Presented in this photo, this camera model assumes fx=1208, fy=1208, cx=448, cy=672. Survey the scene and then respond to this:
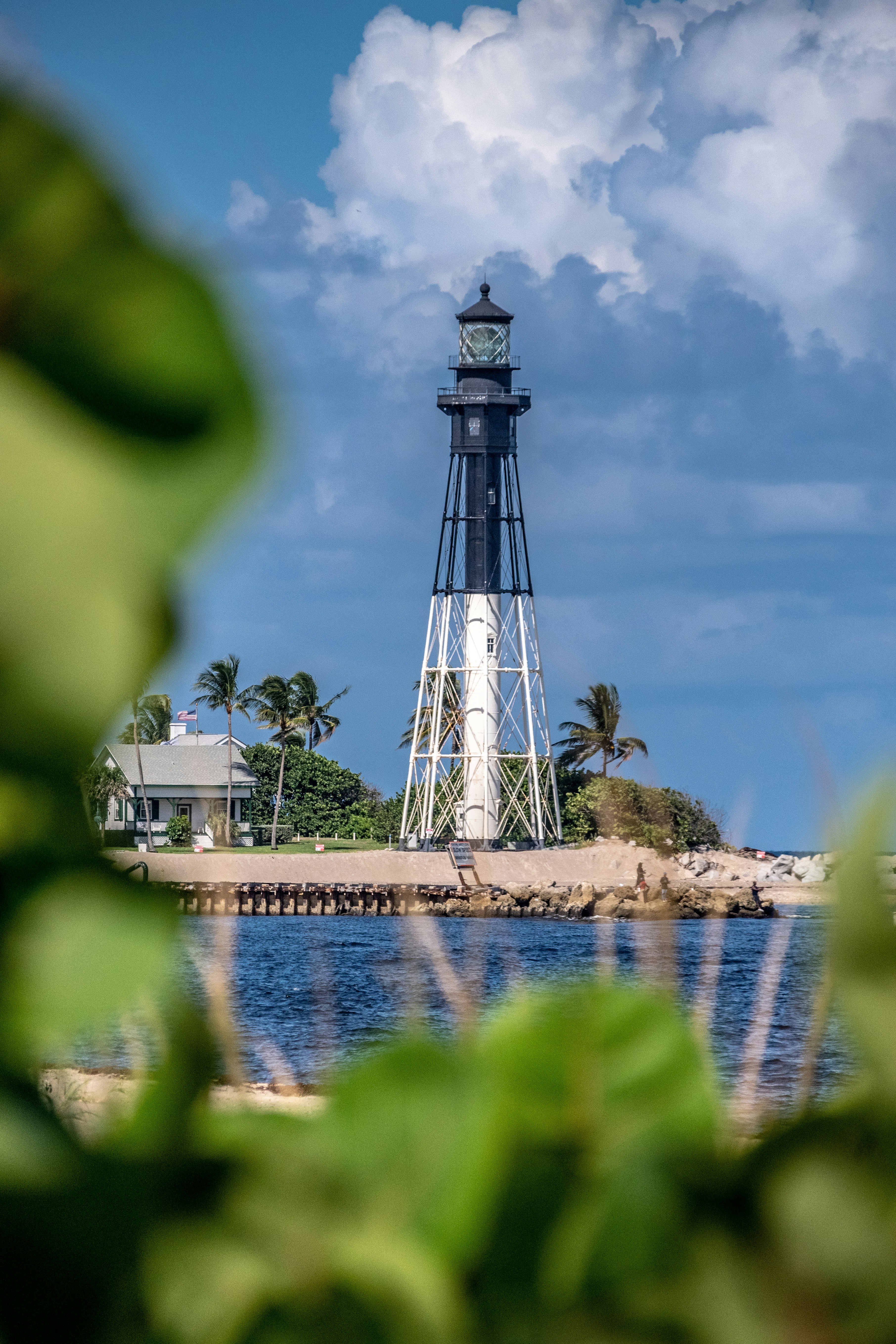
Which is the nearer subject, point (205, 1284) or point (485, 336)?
point (205, 1284)

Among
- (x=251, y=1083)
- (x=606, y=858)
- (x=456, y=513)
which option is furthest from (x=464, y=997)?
(x=606, y=858)

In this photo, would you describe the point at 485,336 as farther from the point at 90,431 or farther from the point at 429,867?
the point at 90,431

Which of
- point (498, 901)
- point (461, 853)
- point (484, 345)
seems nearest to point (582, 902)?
point (498, 901)

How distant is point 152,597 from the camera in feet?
0.43

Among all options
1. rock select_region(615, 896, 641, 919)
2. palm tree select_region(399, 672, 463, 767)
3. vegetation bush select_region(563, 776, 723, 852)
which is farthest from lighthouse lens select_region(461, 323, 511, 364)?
vegetation bush select_region(563, 776, 723, 852)

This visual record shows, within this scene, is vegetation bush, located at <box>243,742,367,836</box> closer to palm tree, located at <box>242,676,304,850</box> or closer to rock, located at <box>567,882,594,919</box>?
palm tree, located at <box>242,676,304,850</box>

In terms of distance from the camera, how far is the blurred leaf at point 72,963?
0.14 meters

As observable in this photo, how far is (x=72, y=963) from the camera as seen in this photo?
0.45ft

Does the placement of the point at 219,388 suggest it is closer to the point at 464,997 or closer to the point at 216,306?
the point at 216,306

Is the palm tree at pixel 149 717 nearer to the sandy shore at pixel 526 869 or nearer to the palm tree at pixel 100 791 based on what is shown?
the palm tree at pixel 100 791

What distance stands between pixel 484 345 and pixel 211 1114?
24.4m

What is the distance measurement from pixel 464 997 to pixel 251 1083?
0.07 metres

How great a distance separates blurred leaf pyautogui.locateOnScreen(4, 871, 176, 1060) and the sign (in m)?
23.6

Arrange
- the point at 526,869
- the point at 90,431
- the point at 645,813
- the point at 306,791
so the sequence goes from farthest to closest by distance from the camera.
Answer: the point at 306,791, the point at 526,869, the point at 645,813, the point at 90,431
